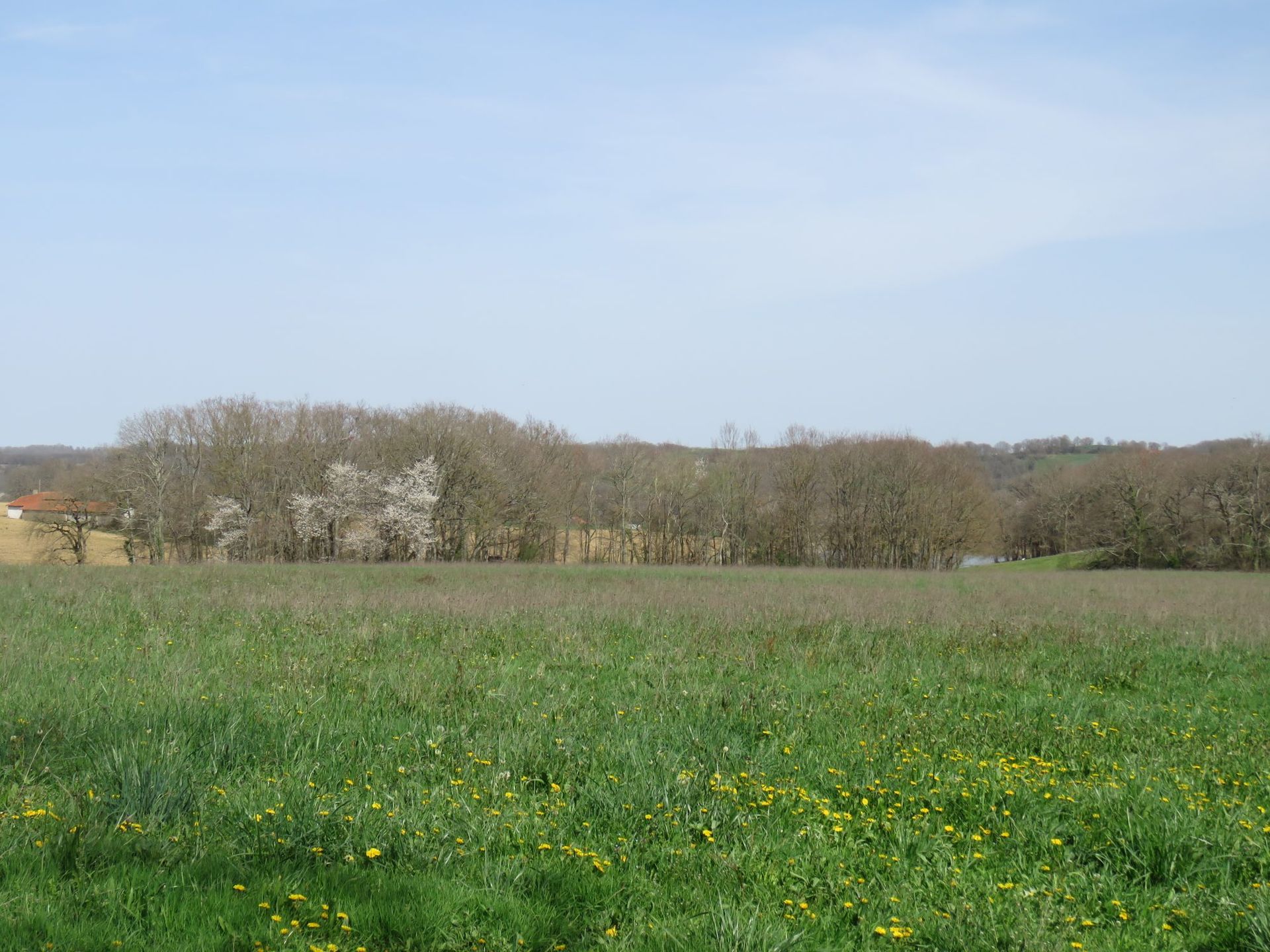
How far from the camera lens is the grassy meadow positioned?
397 cm

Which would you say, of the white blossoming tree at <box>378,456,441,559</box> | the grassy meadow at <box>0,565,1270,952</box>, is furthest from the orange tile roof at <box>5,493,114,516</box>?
the grassy meadow at <box>0,565,1270,952</box>

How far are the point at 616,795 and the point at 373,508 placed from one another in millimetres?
51277

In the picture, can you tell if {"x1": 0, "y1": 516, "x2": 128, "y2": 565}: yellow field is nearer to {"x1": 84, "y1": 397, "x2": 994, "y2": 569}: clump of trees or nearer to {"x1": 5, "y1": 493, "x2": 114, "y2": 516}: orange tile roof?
{"x1": 5, "y1": 493, "x2": 114, "y2": 516}: orange tile roof

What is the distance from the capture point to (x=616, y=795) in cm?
556

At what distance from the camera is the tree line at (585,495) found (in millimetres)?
52625

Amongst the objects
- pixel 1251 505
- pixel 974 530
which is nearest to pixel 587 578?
pixel 974 530

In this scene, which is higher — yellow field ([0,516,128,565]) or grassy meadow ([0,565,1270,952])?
grassy meadow ([0,565,1270,952])

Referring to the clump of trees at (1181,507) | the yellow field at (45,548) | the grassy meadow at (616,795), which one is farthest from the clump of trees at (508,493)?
the grassy meadow at (616,795)

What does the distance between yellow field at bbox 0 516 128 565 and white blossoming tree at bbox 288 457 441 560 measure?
1200 centimetres

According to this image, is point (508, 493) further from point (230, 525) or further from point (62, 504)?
point (62, 504)

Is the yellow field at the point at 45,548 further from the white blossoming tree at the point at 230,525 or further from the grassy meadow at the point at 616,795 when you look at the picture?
the grassy meadow at the point at 616,795

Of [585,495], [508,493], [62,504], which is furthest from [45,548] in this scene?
[585,495]

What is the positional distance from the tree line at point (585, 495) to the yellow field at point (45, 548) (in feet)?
15.6

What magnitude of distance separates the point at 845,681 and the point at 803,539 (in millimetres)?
52513
